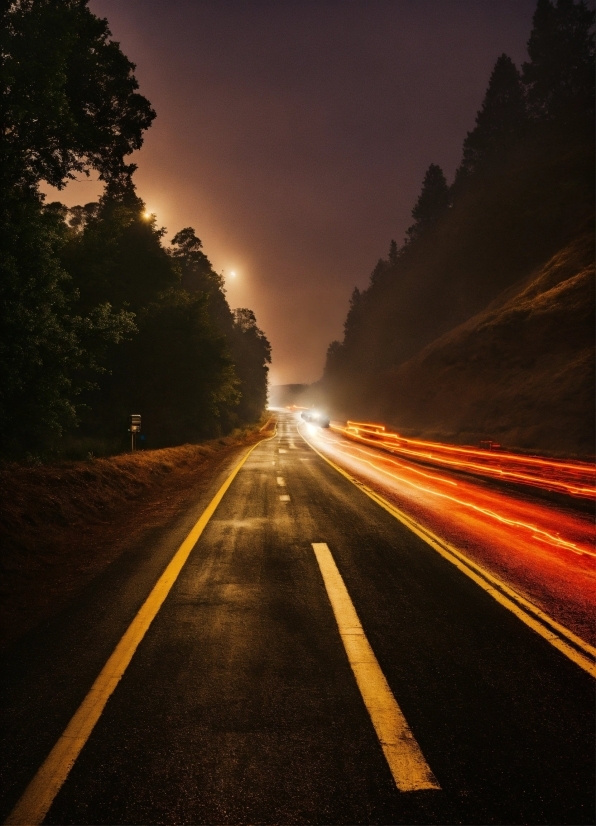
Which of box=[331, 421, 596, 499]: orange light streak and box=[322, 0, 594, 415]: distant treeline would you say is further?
box=[322, 0, 594, 415]: distant treeline

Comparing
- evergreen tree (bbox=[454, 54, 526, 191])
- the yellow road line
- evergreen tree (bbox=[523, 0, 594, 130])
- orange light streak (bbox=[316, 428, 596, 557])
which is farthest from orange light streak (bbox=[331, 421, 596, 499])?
evergreen tree (bbox=[454, 54, 526, 191])

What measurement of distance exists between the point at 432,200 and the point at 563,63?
28510 millimetres

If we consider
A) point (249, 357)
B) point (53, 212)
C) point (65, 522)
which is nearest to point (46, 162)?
point (53, 212)

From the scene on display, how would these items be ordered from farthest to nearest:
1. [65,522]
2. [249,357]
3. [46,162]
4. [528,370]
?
[249,357], [528,370], [46,162], [65,522]

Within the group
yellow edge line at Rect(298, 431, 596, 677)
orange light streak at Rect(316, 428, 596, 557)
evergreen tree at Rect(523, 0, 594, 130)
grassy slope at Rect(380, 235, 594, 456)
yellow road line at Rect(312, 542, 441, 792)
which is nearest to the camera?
yellow road line at Rect(312, 542, 441, 792)

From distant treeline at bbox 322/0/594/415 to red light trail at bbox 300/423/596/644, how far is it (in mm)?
24609

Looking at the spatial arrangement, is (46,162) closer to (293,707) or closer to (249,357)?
(293,707)

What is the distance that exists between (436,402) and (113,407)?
31593 millimetres

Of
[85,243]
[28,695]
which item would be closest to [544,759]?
[28,695]

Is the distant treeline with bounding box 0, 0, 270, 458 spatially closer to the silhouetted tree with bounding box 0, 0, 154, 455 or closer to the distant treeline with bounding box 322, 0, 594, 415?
the silhouetted tree with bounding box 0, 0, 154, 455

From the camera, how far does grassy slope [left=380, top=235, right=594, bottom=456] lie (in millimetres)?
27453

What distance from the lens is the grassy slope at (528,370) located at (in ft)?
90.1

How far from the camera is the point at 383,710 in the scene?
10.7 ft

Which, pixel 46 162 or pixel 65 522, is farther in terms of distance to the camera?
pixel 46 162
